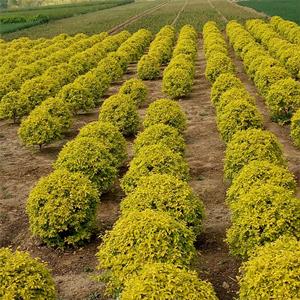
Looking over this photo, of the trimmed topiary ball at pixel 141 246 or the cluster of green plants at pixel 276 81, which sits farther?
the cluster of green plants at pixel 276 81

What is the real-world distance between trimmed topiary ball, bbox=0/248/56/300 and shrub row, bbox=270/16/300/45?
29650 millimetres

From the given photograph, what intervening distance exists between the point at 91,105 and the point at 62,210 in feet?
38.4

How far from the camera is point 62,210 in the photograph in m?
10.9

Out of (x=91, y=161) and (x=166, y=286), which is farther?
(x=91, y=161)

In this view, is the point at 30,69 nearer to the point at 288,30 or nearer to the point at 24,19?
the point at 288,30

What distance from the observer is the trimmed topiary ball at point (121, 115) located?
1825cm

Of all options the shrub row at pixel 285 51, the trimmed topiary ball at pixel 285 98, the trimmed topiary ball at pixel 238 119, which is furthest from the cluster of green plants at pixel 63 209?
the shrub row at pixel 285 51

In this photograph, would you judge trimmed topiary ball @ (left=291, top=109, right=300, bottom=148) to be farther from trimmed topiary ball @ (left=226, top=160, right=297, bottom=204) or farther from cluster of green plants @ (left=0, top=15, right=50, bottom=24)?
cluster of green plants @ (left=0, top=15, right=50, bottom=24)

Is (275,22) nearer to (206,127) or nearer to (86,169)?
(206,127)

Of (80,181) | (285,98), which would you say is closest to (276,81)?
(285,98)

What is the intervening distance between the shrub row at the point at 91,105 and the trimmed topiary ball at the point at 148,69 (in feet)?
4.07

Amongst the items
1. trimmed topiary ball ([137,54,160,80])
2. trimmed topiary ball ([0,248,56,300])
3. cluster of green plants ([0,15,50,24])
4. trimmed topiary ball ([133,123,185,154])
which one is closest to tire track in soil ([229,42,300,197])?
trimmed topiary ball ([133,123,185,154])

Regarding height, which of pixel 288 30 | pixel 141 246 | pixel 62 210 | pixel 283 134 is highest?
pixel 141 246

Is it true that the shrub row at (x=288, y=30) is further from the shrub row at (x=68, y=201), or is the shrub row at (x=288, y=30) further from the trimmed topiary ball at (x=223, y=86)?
the shrub row at (x=68, y=201)
